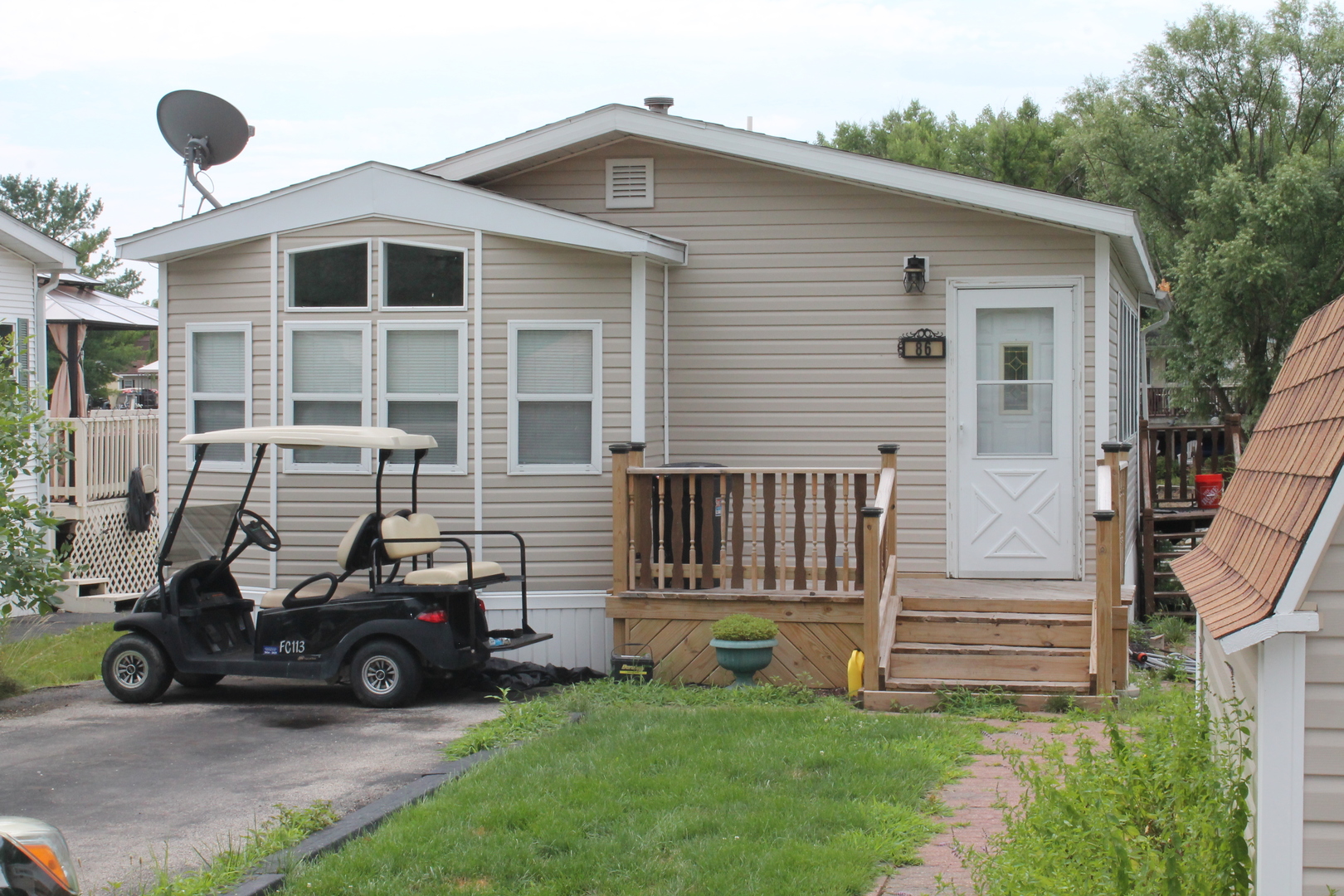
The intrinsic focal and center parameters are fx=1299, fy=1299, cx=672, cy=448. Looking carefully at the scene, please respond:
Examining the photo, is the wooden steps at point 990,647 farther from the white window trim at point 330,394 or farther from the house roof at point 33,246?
the house roof at point 33,246

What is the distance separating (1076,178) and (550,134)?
100 ft

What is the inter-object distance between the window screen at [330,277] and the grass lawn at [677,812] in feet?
13.3

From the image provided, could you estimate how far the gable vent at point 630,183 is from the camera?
10680 millimetres

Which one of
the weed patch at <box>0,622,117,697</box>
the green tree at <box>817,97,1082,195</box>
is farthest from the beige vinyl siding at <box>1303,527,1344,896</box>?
the green tree at <box>817,97,1082,195</box>

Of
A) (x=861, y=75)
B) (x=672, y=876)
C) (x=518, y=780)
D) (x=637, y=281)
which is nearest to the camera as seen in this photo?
(x=672, y=876)

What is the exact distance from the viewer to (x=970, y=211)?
1012cm

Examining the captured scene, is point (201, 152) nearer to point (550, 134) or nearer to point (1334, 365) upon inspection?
point (550, 134)

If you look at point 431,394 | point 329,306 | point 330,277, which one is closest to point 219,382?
point 329,306

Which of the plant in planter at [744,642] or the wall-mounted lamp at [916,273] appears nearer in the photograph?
the plant in planter at [744,642]

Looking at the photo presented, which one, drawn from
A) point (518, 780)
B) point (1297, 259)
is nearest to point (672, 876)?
point (518, 780)

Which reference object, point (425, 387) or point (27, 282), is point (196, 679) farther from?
point (27, 282)

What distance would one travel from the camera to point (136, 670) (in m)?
8.60

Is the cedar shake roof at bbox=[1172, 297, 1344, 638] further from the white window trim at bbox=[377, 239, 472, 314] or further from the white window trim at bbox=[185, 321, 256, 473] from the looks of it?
the white window trim at bbox=[185, 321, 256, 473]

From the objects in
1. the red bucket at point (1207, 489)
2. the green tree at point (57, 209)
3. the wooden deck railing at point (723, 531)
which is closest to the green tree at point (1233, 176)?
the red bucket at point (1207, 489)
